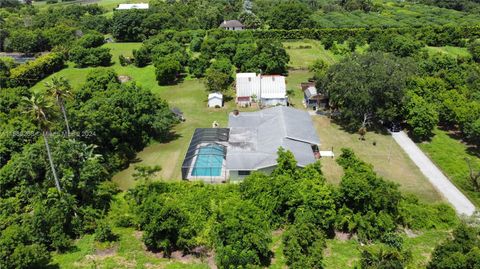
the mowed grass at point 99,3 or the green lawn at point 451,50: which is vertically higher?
the mowed grass at point 99,3

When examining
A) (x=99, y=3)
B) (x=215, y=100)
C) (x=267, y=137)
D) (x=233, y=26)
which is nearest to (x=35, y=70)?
(x=215, y=100)

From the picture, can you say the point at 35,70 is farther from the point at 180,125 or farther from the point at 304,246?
the point at 304,246

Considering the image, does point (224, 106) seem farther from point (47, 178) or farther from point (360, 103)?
point (47, 178)

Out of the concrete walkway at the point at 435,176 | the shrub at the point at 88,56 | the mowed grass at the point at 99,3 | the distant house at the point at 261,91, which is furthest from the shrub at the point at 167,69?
the mowed grass at the point at 99,3

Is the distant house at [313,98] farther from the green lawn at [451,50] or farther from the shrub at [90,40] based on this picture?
the shrub at [90,40]

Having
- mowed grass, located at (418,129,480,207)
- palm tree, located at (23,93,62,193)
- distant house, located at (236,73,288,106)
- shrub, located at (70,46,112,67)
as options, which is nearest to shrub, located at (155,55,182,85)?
distant house, located at (236,73,288,106)

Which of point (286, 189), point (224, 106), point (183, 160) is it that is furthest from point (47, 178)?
point (224, 106)

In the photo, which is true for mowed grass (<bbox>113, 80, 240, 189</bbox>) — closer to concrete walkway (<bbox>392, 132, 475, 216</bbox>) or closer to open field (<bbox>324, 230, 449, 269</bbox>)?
open field (<bbox>324, 230, 449, 269</bbox>)
